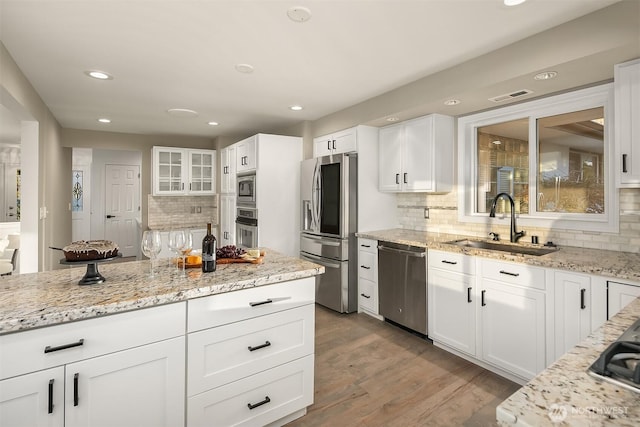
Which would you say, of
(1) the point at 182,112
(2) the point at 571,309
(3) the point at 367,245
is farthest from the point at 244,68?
(2) the point at 571,309

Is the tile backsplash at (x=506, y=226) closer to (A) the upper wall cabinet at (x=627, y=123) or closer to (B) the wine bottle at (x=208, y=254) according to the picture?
(A) the upper wall cabinet at (x=627, y=123)

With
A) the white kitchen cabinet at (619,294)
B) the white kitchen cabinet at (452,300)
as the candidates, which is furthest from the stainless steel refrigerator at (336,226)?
the white kitchen cabinet at (619,294)

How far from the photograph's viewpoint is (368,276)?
12.3ft

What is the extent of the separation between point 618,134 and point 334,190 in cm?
249

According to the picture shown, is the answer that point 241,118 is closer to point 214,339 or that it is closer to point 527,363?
point 214,339

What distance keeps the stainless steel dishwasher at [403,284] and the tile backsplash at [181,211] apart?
391 cm

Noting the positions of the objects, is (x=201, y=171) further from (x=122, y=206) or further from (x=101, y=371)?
(x=101, y=371)

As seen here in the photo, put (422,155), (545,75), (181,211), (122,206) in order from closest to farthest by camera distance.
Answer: (545,75) → (422,155) → (181,211) → (122,206)

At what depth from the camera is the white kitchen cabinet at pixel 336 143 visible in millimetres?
3908

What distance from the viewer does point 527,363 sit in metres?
2.28

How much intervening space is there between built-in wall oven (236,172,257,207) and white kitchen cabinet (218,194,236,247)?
338 mm

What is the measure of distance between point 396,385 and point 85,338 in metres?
1.97

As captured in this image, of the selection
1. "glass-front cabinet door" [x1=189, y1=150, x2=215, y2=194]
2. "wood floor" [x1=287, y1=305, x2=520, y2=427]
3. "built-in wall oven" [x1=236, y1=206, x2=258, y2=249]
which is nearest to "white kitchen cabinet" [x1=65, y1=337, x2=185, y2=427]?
"wood floor" [x1=287, y1=305, x2=520, y2=427]

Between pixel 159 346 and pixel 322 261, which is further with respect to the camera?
pixel 322 261
